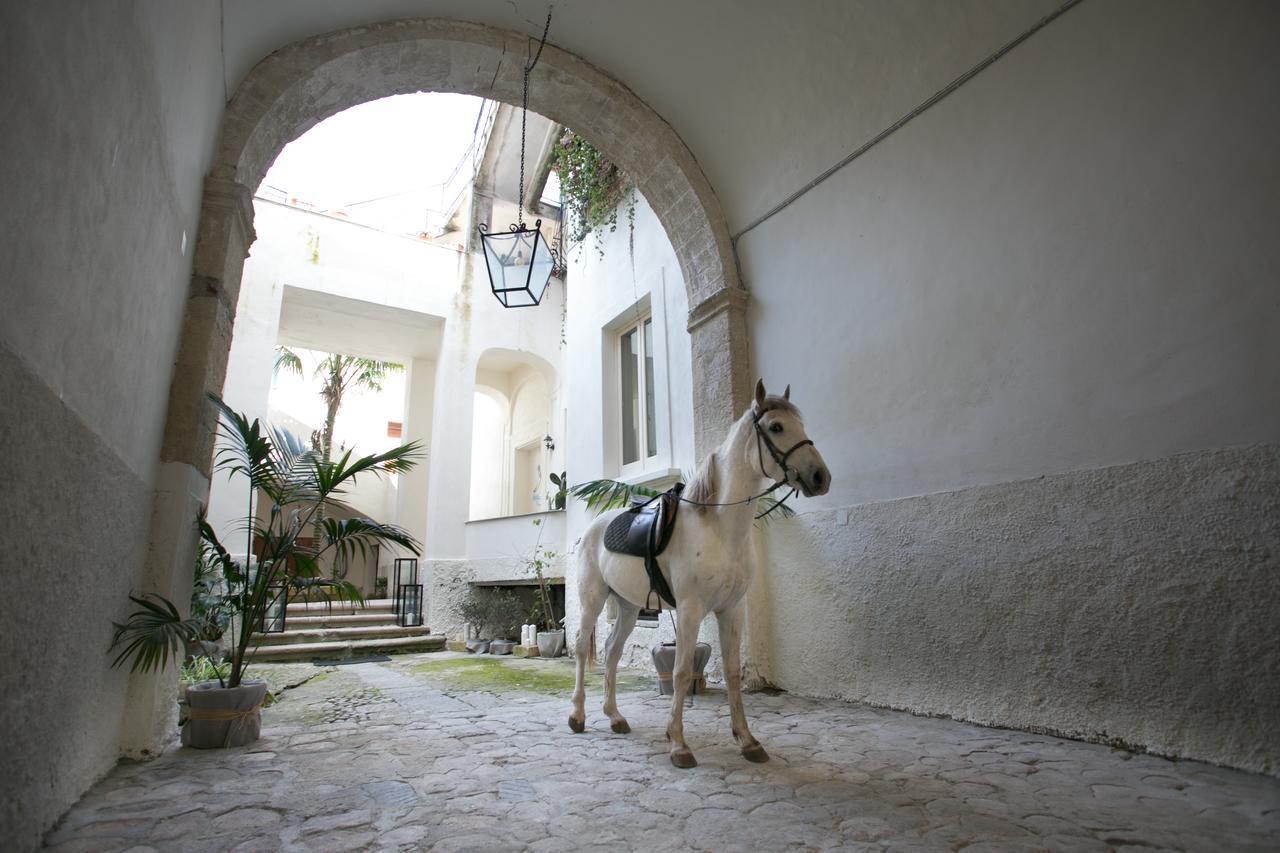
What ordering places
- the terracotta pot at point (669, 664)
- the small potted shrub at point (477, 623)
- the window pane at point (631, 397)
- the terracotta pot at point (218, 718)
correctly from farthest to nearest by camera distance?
1. the small potted shrub at point (477, 623)
2. the window pane at point (631, 397)
3. the terracotta pot at point (669, 664)
4. the terracotta pot at point (218, 718)

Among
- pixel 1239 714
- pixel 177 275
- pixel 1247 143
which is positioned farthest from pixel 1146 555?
pixel 177 275

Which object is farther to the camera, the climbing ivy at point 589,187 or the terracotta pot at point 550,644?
the terracotta pot at point 550,644

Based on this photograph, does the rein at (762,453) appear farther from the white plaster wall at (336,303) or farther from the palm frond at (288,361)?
the palm frond at (288,361)

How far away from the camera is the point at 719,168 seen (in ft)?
19.5

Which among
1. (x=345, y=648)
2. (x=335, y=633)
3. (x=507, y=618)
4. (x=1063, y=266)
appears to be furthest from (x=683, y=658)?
(x=335, y=633)

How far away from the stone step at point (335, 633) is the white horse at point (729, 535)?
6444mm

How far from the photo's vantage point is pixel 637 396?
789 cm

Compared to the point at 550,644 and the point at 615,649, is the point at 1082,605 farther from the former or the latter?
the point at 550,644

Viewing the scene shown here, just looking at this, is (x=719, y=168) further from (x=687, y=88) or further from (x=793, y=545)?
(x=793, y=545)

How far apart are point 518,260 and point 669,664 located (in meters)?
3.77

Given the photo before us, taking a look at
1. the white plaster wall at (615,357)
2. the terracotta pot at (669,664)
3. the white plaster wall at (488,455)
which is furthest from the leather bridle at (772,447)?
the white plaster wall at (488,455)

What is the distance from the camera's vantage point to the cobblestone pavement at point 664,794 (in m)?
2.08

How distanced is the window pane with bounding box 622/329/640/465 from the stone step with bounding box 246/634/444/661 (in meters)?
4.22

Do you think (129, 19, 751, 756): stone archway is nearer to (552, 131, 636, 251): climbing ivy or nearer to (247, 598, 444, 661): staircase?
(552, 131, 636, 251): climbing ivy
